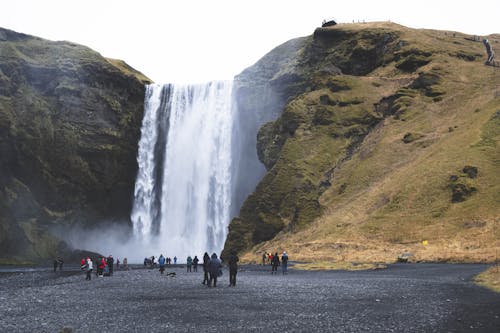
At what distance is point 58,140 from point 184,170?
19992 mm

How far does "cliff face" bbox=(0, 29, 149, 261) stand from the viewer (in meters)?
75.4

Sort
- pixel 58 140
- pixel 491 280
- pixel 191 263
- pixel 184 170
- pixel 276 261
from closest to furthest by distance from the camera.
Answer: pixel 491 280 → pixel 276 261 → pixel 191 263 → pixel 58 140 → pixel 184 170

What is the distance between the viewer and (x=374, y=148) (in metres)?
63.5

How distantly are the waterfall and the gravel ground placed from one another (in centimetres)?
4910

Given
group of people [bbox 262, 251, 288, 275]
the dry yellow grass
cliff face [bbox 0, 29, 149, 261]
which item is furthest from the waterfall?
the dry yellow grass

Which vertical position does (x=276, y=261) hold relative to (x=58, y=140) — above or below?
below

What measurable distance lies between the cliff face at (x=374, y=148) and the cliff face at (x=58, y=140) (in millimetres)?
21577

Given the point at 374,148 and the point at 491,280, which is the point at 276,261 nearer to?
the point at 491,280

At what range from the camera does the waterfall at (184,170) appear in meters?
77.2

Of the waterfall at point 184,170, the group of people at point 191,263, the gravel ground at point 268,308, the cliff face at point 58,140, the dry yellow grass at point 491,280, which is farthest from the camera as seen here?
the waterfall at point 184,170

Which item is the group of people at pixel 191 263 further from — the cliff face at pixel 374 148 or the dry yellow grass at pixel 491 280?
the dry yellow grass at pixel 491 280

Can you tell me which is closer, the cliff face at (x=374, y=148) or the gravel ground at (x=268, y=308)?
the gravel ground at (x=268, y=308)

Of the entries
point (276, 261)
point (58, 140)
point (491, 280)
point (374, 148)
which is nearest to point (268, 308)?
point (491, 280)

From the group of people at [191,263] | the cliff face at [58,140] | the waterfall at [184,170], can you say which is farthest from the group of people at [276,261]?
the cliff face at [58,140]
